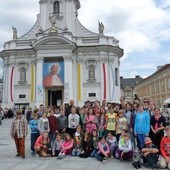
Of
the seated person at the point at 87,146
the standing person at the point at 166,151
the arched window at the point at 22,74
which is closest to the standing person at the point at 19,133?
the seated person at the point at 87,146

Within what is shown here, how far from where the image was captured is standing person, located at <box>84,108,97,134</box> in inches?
421

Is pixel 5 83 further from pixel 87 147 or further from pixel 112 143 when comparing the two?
pixel 112 143

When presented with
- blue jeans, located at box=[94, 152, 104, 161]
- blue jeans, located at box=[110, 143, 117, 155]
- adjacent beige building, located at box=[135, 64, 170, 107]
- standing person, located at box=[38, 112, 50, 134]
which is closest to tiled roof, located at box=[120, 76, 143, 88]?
adjacent beige building, located at box=[135, 64, 170, 107]

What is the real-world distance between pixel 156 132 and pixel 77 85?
26529 mm

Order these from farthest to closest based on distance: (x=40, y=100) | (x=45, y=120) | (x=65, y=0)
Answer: (x=65, y=0)
(x=40, y=100)
(x=45, y=120)

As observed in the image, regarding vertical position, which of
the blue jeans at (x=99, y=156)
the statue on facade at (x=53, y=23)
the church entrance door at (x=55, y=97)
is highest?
the statue on facade at (x=53, y=23)

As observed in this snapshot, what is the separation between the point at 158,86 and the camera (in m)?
52.1

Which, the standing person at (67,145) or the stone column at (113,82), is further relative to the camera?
the stone column at (113,82)

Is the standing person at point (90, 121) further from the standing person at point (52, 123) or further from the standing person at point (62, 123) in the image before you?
the standing person at point (52, 123)

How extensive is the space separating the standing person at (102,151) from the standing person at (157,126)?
5.46 ft

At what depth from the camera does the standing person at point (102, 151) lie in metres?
9.59

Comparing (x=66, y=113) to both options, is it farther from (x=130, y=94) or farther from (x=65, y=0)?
(x=130, y=94)

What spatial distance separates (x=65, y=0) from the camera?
38969 millimetres

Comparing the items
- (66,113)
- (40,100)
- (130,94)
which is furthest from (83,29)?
(130,94)
